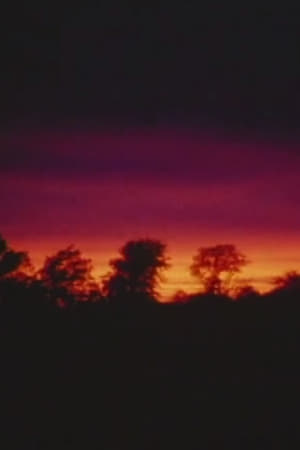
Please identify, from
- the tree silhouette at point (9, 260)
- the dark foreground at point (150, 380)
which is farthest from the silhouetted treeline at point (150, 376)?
the tree silhouette at point (9, 260)

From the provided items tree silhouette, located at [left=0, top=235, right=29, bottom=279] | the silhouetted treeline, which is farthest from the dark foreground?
tree silhouette, located at [left=0, top=235, right=29, bottom=279]

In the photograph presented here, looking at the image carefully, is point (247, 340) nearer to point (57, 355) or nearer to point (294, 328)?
point (294, 328)

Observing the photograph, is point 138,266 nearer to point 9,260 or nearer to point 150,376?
→ point 9,260

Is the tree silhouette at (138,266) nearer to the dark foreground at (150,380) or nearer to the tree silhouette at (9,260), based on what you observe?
the tree silhouette at (9,260)

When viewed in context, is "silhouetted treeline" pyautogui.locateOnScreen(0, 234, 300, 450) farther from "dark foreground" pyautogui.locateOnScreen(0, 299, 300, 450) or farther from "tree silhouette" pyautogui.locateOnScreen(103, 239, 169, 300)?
"tree silhouette" pyautogui.locateOnScreen(103, 239, 169, 300)

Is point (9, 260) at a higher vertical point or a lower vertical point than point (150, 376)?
higher

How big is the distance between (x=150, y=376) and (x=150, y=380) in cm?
24

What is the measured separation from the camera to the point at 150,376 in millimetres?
20172

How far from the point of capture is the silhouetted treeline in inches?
687

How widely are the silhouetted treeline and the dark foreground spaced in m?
0.02

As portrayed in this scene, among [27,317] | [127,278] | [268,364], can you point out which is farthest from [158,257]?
[268,364]

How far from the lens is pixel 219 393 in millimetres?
18984

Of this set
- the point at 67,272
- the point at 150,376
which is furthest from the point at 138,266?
the point at 150,376

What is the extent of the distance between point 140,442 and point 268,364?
4.10 meters
